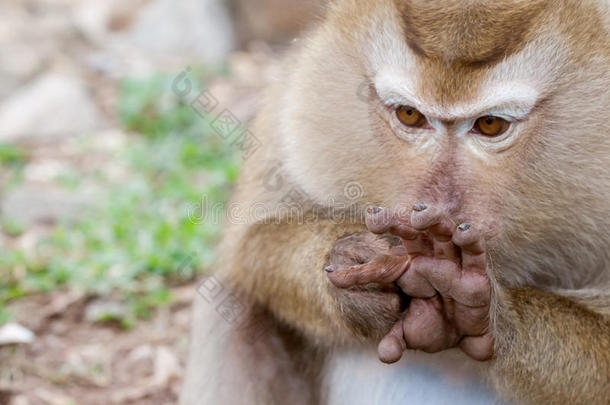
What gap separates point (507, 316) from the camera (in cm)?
258

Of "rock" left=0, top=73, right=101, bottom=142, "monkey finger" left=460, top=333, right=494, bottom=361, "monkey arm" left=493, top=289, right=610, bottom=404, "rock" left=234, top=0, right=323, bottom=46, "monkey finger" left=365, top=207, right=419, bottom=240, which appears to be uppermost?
"rock" left=234, top=0, right=323, bottom=46

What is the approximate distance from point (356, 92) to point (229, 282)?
39.3 inches

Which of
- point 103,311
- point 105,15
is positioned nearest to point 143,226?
point 103,311

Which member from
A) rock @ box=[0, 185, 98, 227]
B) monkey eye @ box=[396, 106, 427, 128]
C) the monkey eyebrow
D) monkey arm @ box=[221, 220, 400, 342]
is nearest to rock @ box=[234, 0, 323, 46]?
rock @ box=[0, 185, 98, 227]

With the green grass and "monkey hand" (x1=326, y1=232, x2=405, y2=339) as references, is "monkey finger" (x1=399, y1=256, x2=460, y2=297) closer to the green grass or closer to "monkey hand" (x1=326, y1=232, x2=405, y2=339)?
A: "monkey hand" (x1=326, y1=232, x2=405, y2=339)

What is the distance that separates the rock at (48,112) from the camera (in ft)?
23.1

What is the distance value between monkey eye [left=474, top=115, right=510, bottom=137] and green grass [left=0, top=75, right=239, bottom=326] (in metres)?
2.60

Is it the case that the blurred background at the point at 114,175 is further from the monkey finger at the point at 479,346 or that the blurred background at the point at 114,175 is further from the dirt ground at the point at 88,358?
the monkey finger at the point at 479,346

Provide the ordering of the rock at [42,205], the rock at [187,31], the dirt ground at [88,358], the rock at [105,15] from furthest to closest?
the rock at [105,15]
the rock at [187,31]
the rock at [42,205]
the dirt ground at [88,358]

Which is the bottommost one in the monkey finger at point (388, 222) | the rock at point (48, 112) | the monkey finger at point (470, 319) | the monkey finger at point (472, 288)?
the monkey finger at point (470, 319)

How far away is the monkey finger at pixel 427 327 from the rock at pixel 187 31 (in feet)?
22.8

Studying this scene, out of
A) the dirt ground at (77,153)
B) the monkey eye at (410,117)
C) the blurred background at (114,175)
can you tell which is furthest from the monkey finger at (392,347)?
the dirt ground at (77,153)

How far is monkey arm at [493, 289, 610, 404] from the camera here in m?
2.59

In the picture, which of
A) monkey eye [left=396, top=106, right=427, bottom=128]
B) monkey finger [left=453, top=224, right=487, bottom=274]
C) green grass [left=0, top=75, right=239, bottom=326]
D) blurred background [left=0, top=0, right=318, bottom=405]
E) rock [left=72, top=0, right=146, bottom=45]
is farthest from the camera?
rock [left=72, top=0, right=146, bottom=45]
